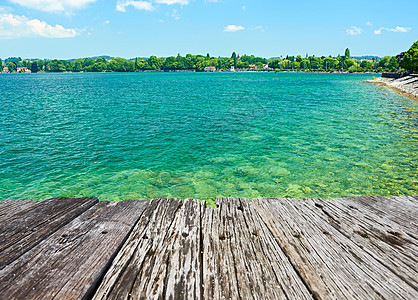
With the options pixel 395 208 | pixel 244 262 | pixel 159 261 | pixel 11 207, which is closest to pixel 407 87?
pixel 395 208

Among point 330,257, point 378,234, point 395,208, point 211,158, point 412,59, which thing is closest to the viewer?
point 330,257

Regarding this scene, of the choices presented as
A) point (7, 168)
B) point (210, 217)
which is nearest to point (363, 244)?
point (210, 217)

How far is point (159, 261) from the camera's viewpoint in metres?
2.57

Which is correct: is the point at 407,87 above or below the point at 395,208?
below

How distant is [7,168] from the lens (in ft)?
49.0

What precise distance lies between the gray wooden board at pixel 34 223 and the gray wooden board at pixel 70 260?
0.12 m

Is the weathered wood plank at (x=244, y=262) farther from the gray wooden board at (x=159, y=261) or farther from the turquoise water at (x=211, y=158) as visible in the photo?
the turquoise water at (x=211, y=158)

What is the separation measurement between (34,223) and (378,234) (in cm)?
451

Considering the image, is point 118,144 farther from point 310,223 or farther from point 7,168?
point 310,223

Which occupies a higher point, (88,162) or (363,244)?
(363,244)

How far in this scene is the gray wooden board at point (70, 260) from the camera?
216 centimetres

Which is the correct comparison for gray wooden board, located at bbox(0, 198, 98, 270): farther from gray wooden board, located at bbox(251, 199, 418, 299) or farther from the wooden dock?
gray wooden board, located at bbox(251, 199, 418, 299)

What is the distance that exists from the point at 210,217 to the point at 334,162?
13.2 metres

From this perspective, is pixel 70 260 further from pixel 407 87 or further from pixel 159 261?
pixel 407 87
